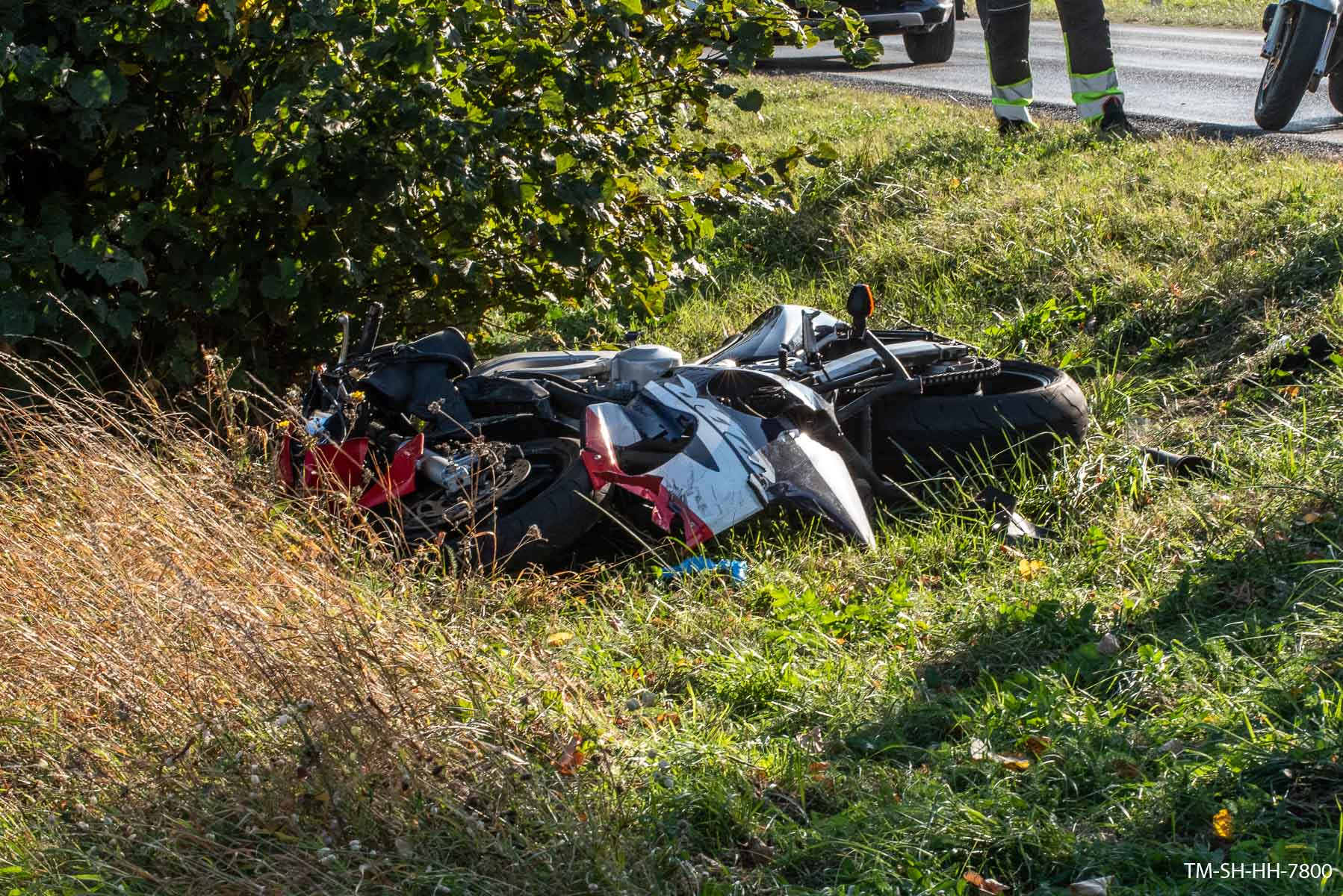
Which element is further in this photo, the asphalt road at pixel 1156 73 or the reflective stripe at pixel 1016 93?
the asphalt road at pixel 1156 73

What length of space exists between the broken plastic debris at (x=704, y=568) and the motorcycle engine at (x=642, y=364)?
3.19ft

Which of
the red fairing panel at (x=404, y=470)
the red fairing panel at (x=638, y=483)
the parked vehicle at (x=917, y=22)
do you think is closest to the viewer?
the red fairing panel at (x=638, y=483)

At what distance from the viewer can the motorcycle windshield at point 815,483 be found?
4.52m

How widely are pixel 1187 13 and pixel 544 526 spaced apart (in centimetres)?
2049

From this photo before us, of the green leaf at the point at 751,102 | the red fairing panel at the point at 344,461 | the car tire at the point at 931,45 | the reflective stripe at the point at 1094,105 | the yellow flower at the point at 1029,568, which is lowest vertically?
the car tire at the point at 931,45

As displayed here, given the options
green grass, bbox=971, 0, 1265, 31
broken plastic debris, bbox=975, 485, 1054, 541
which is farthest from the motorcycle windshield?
green grass, bbox=971, 0, 1265, 31

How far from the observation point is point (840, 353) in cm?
550

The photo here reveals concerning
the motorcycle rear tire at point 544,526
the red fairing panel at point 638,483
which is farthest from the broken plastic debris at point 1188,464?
the motorcycle rear tire at point 544,526

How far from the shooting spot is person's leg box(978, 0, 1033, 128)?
8.98 metres

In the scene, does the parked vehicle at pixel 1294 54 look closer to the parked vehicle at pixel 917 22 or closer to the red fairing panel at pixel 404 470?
the parked vehicle at pixel 917 22

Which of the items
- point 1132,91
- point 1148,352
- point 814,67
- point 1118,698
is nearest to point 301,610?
point 1118,698

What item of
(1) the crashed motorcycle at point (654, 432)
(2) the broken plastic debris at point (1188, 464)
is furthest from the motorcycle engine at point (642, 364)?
(2) the broken plastic debris at point (1188, 464)

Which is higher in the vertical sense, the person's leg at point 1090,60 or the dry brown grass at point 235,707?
the person's leg at point 1090,60

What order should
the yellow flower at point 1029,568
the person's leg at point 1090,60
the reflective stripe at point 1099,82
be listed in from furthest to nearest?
the reflective stripe at point 1099,82 < the person's leg at point 1090,60 < the yellow flower at point 1029,568
